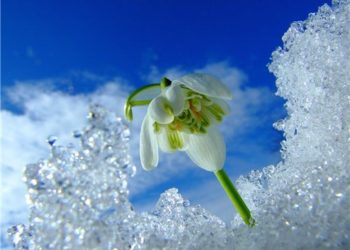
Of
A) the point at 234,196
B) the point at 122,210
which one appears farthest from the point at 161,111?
the point at 122,210

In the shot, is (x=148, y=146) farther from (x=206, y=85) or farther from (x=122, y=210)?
(x=122, y=210)

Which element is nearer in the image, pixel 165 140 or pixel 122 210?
pixel 122 210

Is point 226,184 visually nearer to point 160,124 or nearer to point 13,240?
point 160,124

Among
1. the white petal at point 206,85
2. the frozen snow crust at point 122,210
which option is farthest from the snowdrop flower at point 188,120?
the frozen snow crust at point 122,210

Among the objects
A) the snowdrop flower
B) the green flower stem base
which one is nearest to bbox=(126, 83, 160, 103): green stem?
the snowdrop flower

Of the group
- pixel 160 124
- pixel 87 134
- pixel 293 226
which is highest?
pixel 160 124

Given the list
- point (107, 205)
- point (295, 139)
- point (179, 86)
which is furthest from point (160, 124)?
point (107, 205)

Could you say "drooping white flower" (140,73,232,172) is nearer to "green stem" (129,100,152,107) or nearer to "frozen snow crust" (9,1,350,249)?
"green stem" (129,100,152,107)
